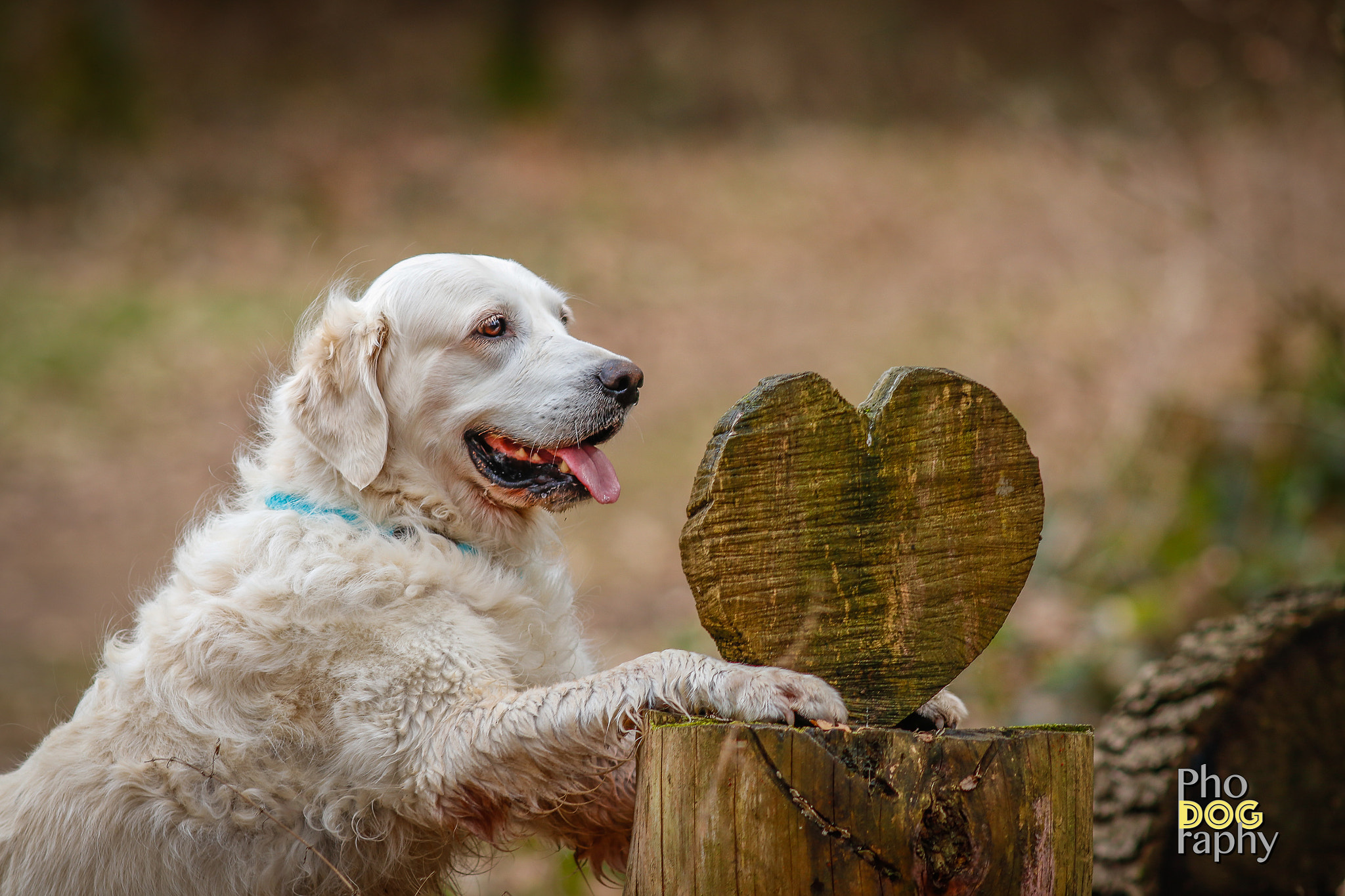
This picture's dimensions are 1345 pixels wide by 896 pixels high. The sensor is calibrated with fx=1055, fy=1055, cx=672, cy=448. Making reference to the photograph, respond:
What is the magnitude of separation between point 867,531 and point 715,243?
1500 cm

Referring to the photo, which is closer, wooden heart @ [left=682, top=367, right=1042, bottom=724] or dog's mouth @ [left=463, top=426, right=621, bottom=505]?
wooden heart @ [left=682, top=367, right=1042, bottom=724]

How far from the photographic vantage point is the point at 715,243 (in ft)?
55.5

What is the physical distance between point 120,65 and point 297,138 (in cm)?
312

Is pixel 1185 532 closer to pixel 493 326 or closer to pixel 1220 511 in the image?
pixel 1220 511

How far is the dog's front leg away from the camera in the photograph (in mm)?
2273

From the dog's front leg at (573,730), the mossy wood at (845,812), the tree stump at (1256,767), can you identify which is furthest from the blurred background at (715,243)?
the mossy wood at (845,812)

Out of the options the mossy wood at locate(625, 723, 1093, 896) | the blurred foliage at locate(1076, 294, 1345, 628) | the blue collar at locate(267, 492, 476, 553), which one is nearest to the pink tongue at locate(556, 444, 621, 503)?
the blue collar at locate(267, 492, 476, 553)

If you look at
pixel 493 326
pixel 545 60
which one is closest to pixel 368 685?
pixel 493 326

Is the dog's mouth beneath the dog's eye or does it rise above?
beneath

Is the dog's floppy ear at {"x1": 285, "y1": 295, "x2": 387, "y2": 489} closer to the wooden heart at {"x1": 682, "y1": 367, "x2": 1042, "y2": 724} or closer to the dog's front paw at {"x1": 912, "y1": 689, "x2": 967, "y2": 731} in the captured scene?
the wooden heart at {"x1": 682, "y1": 367, "x2": 1042, "y2": 724}

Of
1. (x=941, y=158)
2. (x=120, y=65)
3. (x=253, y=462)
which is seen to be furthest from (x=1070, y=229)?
(x=120, y=65)

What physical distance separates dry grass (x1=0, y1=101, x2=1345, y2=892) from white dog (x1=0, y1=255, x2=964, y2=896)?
12.2ft

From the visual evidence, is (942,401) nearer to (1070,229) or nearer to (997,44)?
(1070,229)

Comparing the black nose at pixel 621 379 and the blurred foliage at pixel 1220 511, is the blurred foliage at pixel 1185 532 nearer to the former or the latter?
the blurred foliage at pixel 1220 511
